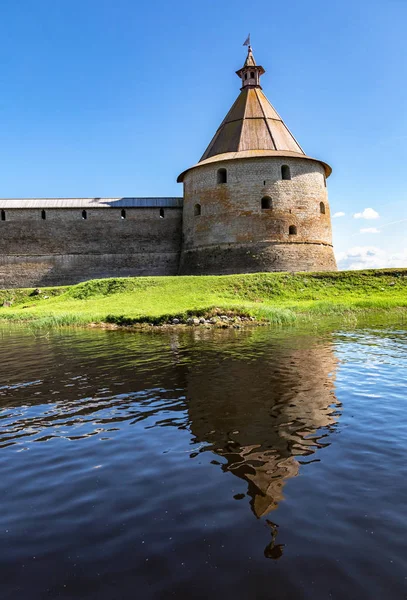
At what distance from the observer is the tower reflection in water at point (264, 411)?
4.59m

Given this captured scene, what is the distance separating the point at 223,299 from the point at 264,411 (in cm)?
1434

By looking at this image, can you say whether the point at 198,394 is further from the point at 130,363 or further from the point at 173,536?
the point at 173,536

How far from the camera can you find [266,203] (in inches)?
1123

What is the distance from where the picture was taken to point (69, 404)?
24.3 ft

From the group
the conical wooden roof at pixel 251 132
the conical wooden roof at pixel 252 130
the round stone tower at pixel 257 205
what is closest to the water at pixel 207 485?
the round stone tower at pixel 257 205

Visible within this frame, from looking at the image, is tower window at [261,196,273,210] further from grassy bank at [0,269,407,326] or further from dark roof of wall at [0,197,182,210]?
dark roof of wall at [0,197,182,210]

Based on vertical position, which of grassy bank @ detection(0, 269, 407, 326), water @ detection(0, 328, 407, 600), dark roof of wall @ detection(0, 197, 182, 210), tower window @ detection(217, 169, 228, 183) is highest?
tower window @ detection(217, 169, 228, 183)

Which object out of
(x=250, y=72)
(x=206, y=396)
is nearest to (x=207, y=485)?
(x=206, y=396)

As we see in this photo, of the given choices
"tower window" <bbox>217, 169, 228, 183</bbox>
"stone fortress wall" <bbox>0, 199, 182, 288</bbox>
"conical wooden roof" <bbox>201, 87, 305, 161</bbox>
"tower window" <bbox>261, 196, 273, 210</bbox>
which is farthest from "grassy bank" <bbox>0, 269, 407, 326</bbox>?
"conical wooden roof" <bbox>201, 87, 305, 161</bbox>

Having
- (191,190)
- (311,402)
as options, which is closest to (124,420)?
(311,402)

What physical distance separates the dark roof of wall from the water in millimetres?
25118

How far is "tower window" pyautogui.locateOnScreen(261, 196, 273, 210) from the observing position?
28.2 m

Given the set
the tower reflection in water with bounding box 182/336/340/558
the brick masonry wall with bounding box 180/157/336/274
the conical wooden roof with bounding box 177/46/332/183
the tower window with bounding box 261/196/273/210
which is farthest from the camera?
the conical wooden roof with bounding box 177/46/332/183

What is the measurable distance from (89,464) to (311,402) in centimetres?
341
